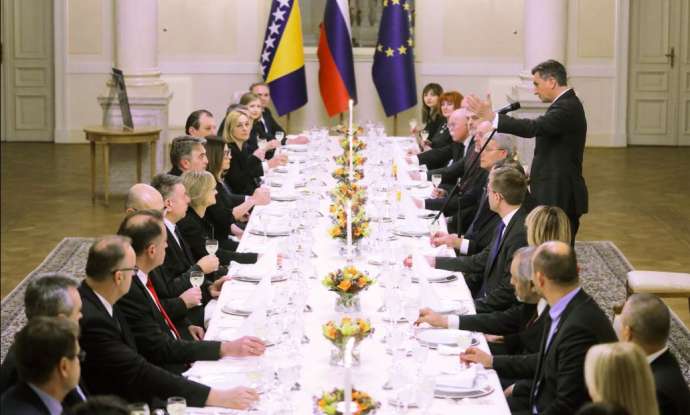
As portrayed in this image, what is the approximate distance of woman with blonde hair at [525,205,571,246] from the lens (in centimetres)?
452

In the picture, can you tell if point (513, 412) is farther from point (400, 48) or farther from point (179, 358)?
point (400, 48)

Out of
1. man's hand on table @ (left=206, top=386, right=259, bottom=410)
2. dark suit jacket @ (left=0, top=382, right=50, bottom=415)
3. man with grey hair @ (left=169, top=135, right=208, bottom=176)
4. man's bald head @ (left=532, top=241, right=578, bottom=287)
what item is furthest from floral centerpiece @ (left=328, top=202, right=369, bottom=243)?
dark suit jacket @ (left=0, top=382, right=50, bottom=415)

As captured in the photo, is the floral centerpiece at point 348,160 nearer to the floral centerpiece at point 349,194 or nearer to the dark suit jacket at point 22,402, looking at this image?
the floral centerpiece at point 349,194

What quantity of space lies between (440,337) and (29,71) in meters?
11.1

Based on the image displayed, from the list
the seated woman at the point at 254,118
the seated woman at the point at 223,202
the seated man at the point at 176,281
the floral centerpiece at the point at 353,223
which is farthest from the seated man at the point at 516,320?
the seated woman at the point at 254,118

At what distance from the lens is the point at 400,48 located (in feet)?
42.5

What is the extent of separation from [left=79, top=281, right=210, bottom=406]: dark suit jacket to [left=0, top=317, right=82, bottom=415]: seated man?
0.75 meters

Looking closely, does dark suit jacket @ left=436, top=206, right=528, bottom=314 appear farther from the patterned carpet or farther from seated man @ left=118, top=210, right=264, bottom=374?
seated man @ left=118, top=210, right=264, bottom=374

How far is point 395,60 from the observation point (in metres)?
13.0

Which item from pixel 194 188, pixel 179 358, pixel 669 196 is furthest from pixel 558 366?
pixel 669 196

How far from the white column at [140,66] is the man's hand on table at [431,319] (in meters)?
6.97

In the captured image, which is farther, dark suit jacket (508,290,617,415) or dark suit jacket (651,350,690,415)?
dark suit jacket (508,290,617,415)

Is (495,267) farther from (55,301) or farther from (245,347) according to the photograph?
(55,301)

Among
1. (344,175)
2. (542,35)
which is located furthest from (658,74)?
(344,175)
